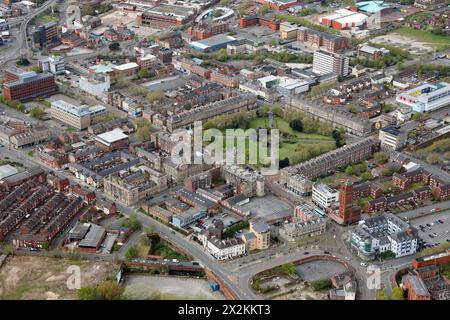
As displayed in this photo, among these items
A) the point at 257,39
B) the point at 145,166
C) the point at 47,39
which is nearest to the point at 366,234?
the point at 145,166

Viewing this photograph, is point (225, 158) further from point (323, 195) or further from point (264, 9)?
point (264, 9)

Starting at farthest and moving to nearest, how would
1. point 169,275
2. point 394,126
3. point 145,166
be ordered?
point 394,126 < point 145,166 < point 169,275

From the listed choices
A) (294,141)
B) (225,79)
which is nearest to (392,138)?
Result: (294,141)

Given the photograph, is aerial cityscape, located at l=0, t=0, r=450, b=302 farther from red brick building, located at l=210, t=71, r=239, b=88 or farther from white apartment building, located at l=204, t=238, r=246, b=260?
red brick building, located at l=210, t=71, r=239, b=88

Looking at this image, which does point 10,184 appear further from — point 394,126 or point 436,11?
point 436,11

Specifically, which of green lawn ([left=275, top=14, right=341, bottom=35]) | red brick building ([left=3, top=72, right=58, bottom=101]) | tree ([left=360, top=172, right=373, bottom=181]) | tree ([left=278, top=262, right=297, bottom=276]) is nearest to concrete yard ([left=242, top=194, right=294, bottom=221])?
tree ([left=278, top=262, right=297, bottom=276])

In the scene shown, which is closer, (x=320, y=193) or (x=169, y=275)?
(x=169, y=275)

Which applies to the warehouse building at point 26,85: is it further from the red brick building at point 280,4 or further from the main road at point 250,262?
the red brick building at point 280,4

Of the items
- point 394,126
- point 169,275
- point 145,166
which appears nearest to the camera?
point 169,275
